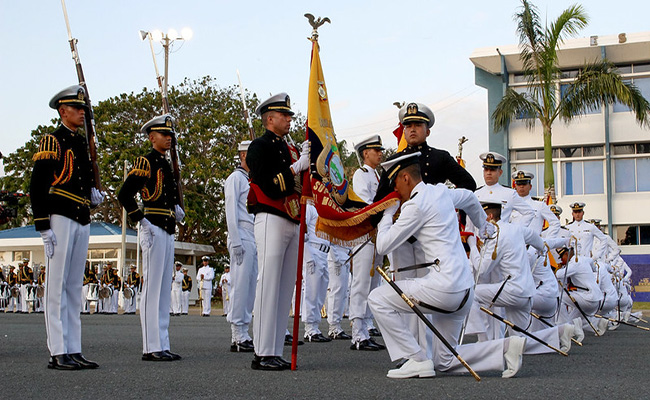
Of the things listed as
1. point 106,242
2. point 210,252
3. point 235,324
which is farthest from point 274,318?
point 210,252

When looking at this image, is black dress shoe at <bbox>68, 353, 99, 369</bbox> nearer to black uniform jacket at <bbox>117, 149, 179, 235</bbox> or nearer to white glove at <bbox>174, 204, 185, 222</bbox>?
black uniform jacket at <bbox>117, 149, 179, 235</bbox>

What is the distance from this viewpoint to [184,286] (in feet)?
103

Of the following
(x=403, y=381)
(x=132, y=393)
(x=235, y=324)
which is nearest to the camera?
(x=132, y=393)

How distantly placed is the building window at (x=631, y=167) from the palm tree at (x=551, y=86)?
554cm

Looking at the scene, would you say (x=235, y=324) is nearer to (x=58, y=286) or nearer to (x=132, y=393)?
(x=58, y=286)

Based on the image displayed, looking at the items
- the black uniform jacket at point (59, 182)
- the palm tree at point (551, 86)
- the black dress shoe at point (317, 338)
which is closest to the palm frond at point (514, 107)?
the palm tree at point (551, 86)

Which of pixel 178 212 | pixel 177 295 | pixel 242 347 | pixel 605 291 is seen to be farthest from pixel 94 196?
pixel 177 295

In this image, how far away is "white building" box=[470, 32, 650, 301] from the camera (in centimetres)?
3847

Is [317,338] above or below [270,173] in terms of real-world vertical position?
below

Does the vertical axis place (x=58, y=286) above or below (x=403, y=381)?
above

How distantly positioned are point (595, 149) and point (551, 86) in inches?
404

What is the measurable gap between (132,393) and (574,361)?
5001 millimetres

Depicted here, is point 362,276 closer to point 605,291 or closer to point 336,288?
point 336,288

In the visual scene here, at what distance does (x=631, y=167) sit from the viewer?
39.1 meters
